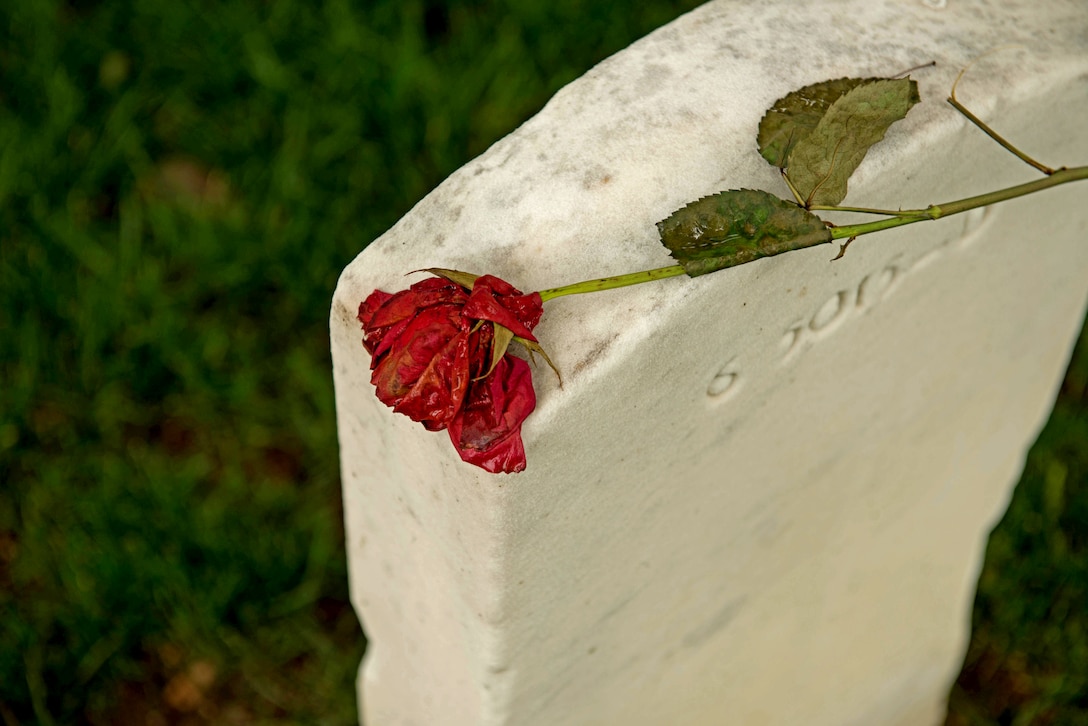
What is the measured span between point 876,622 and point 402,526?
0.94m

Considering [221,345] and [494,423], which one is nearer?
[494,423]

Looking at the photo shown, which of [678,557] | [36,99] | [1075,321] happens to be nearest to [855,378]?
[678,557]

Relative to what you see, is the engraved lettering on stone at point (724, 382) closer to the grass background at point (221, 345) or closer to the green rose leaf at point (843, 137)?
the green rose leaf at point (843, 137)

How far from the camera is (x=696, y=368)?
1.05 metres

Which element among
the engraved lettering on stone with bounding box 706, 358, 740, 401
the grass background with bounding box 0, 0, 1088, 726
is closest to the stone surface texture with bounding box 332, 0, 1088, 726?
the engraved lettering on stone with bounding box 706, 358, 740, 401

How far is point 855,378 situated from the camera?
1304 millimetres

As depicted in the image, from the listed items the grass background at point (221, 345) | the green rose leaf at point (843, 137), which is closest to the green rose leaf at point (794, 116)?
the green rose leaf at point (843, 137)

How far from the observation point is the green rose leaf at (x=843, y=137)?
994 millimetres

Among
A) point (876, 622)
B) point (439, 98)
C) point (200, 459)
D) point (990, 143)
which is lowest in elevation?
point (876, 622)

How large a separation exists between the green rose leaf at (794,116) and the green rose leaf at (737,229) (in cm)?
7

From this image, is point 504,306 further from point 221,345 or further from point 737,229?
point 221,345

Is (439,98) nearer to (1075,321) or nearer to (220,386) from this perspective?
(220,386)

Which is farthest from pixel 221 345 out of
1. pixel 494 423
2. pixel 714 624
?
pixel 494 423

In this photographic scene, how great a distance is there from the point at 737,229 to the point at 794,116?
0.49ft
